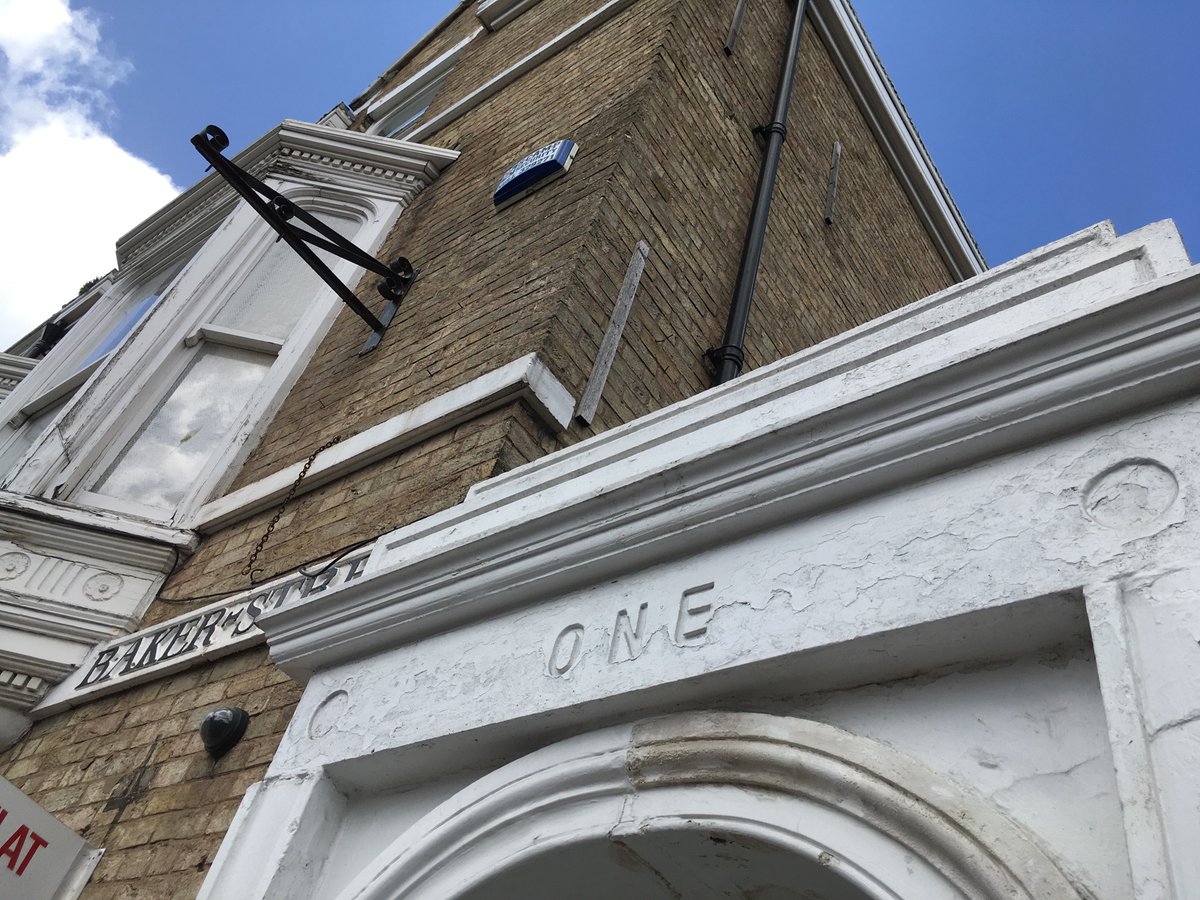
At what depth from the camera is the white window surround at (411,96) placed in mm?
11641

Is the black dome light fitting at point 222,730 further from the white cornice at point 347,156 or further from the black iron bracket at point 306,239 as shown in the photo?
the white cornice at point 347,156

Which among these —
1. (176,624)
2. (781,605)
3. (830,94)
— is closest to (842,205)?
(830,94)

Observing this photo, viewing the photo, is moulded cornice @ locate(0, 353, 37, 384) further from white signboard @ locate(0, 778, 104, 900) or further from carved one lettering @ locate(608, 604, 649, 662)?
carved one lettering @ locate(608, 604, 649, 662)

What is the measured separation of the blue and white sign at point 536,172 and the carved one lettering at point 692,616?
405 cm

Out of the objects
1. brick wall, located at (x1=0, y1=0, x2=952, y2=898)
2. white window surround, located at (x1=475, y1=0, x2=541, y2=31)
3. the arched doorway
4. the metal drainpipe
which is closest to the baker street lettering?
brick wall, located at (x1=0, y1=0, x2=952, y2=898)

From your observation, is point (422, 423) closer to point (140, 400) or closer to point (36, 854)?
point (36, 854)

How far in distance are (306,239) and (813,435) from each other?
14.7ft

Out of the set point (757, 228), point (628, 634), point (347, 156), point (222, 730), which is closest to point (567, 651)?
point (628, 634)

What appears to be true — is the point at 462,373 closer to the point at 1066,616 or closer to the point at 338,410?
the point at 338,410

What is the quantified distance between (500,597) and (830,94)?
26.4 ft

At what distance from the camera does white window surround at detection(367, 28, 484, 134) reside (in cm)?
1164

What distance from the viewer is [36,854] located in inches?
147

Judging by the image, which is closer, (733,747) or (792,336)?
(733,747)

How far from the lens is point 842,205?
9031 millimetres
